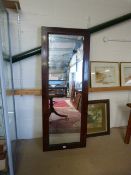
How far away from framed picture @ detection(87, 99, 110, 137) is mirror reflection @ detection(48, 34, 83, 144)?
1.33ft

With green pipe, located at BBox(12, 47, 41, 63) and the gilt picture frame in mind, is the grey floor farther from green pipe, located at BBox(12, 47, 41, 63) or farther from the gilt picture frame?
green pipe, located at BBox(12, 47, 41, 63)

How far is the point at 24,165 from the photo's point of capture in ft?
6.20

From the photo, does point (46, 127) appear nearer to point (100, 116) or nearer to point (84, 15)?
point (100, 116)

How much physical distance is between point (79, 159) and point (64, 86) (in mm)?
993

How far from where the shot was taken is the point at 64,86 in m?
2.25

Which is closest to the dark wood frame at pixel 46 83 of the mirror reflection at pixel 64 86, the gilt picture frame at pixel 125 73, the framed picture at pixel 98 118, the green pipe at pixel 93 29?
the mirror reflection at pixel 64 86

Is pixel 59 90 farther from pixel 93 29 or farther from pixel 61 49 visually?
Answer: pixel 93 29

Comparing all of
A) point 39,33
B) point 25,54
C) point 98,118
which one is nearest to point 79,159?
point 98,118

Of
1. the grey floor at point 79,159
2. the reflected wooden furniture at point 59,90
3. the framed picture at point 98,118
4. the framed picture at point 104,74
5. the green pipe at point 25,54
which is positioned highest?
the green pipe at point 25,54

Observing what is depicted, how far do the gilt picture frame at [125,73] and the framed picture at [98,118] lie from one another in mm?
448

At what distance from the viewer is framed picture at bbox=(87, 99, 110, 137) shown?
8.71ft

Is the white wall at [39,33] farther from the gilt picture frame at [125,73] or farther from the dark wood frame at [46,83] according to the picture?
the dark wood frame at [46,83]

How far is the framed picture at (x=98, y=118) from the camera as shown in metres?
2.66

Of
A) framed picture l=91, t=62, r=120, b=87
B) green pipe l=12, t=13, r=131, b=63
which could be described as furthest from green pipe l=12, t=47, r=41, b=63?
framed picture l=91, t=62, r=120, b=87
